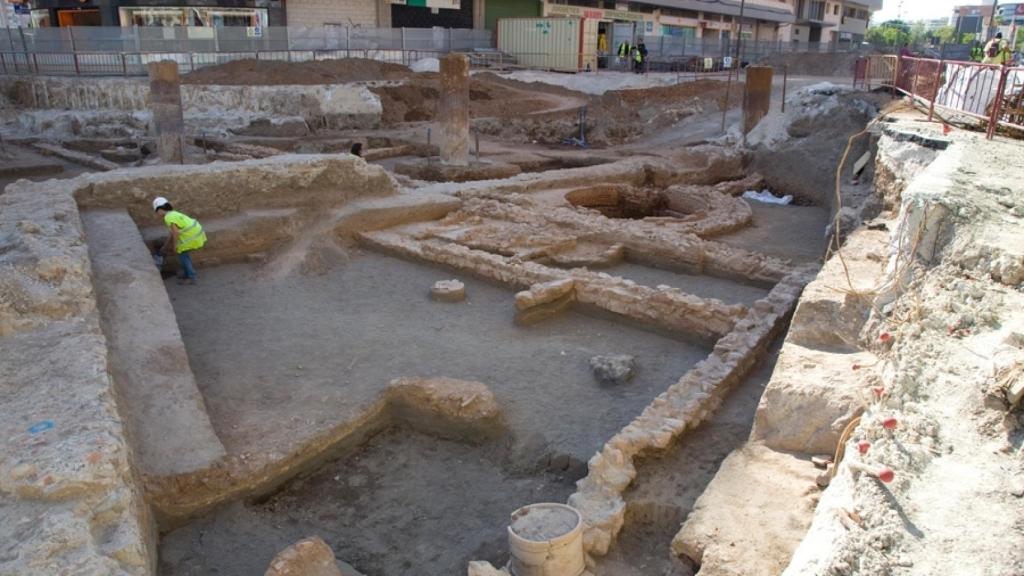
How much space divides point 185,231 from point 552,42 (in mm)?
23560

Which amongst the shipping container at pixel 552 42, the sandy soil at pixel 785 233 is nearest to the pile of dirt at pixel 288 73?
the shipping container at pixel 552 42

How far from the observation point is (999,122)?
8438 millimetres

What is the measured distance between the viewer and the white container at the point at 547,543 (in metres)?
3.47

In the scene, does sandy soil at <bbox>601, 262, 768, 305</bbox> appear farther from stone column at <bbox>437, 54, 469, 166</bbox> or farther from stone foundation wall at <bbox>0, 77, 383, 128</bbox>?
stone foundation wall at <bbox>0, 77, 383, 128</bbox>

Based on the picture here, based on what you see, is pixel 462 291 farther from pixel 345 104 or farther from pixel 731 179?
pixel 345 104

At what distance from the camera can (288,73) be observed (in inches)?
810

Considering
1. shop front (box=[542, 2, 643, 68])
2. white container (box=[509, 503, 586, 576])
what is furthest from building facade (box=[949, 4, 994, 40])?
white container (box=[509, 503, 586, 576])

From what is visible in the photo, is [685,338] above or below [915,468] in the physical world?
below

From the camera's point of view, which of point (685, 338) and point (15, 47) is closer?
point (685, 338)

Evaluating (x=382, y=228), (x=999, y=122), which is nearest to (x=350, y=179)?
(x=382, y=228)

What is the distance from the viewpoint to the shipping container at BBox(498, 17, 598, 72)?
1105 inches

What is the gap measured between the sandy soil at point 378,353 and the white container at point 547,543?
1.21m

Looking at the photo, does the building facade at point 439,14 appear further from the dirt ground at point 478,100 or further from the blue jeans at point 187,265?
the blue jeans at point 187,265

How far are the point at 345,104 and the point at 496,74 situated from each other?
306 inches
